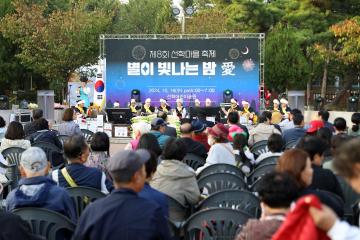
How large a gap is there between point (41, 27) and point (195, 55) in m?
7.77

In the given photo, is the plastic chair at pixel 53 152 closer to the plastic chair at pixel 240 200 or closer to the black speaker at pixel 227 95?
the plastic chair at pixel 240 200

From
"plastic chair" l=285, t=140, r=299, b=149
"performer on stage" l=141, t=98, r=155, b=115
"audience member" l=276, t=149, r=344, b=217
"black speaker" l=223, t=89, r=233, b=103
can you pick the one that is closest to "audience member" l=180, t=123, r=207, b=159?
"plastic chair" l=285, t=140, r=299, b=149

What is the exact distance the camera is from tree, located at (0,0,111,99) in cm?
2738

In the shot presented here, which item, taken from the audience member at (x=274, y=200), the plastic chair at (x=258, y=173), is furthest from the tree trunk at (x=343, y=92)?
the audience member at (x=274, y=200)

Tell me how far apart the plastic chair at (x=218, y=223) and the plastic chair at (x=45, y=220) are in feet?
2.78

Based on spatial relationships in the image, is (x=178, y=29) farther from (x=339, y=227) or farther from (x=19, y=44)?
(x=339, y=227)

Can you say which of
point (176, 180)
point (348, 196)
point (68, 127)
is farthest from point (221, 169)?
point (68, 127)

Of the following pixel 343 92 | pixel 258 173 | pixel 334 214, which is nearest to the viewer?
pixel 334 214

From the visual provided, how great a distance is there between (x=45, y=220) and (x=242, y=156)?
12.0 ft

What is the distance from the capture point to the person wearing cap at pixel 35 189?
459 cm

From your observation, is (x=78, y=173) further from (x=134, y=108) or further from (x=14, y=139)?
(x=134, y=108)

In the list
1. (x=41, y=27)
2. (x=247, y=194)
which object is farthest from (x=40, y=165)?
(x=41, y=27)

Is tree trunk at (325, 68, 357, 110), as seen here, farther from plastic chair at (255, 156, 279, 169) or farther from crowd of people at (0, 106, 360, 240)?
plastic chair at (255, 156, 279, 169)

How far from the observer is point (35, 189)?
461cm
